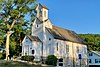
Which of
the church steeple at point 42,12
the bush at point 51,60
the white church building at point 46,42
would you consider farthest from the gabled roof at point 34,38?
the bush at point 51,60

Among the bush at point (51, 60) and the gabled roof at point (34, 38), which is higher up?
the gabled roof at point (34, 38)

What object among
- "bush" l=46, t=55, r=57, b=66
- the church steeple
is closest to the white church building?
the church steeple

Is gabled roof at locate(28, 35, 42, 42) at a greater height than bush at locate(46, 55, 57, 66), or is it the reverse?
gabled roof at locate(28, 35, 42, 42)

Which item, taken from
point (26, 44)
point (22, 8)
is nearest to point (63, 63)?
point (26, 44)

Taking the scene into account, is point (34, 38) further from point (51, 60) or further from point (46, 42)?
point (51, 60)

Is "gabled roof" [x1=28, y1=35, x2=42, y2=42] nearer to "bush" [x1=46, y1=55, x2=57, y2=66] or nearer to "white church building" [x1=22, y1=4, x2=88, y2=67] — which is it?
"white church building" [x1=22, y1=4, x2=88, y2=67]

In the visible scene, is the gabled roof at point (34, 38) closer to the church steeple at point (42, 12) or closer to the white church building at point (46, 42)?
the white church building at point (46, 42)

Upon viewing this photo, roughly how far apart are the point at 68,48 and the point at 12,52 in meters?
16.5

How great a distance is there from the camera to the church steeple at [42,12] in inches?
1972

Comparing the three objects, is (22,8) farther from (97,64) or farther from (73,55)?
(97,64)

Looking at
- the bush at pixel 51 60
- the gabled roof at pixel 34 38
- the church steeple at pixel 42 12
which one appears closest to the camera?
the bush at pixel 51 60

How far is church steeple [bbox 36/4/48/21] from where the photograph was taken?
50094 mm

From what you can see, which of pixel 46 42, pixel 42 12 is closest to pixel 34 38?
pixel 46 42

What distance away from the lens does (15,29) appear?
189ft
